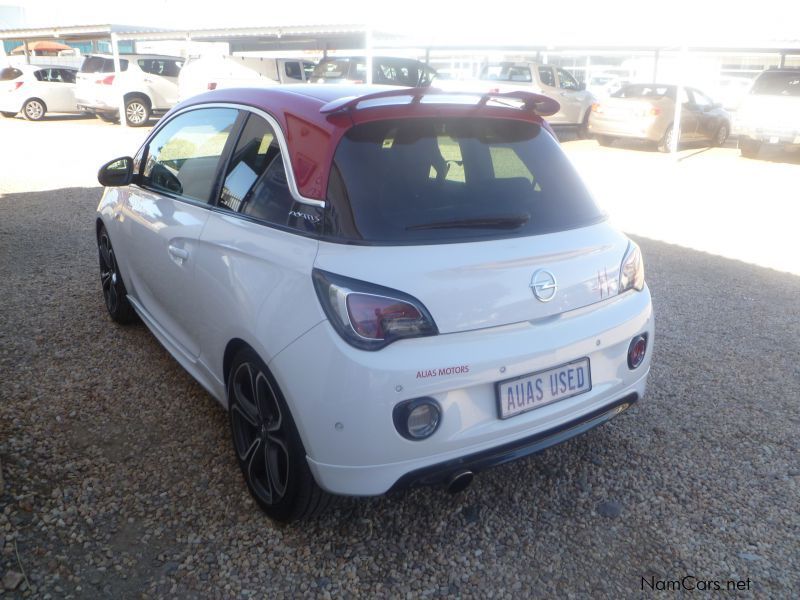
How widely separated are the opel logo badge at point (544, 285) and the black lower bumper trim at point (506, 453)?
1.62 ft

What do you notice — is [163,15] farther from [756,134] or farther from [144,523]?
[144,523]

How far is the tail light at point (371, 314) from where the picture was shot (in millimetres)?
2303

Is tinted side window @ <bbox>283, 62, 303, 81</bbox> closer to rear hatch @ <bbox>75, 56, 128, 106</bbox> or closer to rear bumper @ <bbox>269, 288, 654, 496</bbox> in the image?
rear hatch @ <bbox>75, 56, 128, 106</bbox>

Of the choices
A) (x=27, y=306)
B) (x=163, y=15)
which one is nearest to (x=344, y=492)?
(x=27, y=306)

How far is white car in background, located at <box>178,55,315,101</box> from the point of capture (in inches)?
707

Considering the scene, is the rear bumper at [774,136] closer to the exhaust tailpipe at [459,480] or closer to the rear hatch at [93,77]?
the exhaust tailpipe at [459,480]

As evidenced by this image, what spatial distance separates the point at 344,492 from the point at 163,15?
24.4 m

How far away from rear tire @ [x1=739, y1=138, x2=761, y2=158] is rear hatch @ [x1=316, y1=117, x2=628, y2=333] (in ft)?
46.1

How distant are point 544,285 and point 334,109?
1.00 metres

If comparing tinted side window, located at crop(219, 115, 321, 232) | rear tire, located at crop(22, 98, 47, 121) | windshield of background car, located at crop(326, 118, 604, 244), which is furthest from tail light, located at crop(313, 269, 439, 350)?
rear tire, located at crop(22, 98, 47, 121)

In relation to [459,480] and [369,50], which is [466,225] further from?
[369,50]

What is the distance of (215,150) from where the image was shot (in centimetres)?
335

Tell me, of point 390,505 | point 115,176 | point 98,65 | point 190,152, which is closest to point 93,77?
point 98,65

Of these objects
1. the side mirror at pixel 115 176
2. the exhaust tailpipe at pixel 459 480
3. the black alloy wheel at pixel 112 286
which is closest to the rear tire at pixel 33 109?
the black alloy wheel at pixel 112 286
